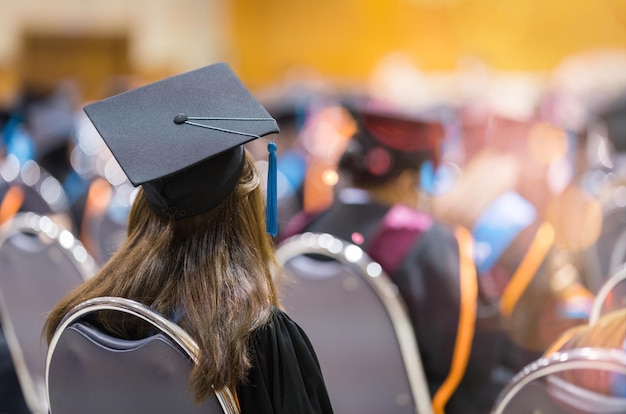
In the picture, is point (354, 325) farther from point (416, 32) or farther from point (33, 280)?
point (416, 32)

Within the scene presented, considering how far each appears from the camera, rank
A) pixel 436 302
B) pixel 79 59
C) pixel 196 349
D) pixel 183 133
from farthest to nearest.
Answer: pixel 79 59, pixel 436 302, pixel 183 133, pixel 196 349

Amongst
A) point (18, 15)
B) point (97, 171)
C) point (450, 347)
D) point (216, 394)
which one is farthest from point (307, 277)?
point (18, 15)

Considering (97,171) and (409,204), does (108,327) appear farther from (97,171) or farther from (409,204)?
(97,171)

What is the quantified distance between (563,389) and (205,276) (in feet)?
2.29

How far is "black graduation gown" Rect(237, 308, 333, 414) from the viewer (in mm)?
1532

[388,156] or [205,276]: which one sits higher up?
[205,276]

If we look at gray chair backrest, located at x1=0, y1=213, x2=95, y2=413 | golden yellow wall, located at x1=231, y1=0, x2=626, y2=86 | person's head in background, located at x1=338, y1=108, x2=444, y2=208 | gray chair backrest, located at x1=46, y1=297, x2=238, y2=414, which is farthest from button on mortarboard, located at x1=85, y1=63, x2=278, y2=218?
golden yellow wall, located at x1=231, y1=0, x2=626, y2=86

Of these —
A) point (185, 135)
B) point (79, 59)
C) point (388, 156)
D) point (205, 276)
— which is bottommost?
point (79, 59)

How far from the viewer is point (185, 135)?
1653mm

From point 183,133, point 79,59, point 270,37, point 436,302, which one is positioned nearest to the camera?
point 183,133

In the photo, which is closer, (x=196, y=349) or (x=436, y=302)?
(x=196, y=349)

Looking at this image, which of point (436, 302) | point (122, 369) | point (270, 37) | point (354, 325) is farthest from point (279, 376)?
point (270, 37)

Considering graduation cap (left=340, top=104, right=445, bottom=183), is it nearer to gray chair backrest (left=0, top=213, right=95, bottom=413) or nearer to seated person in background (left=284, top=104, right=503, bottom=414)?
seated person in background (left=284, top=104, right=503, bottom=414)

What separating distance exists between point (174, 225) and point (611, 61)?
28.1ft
